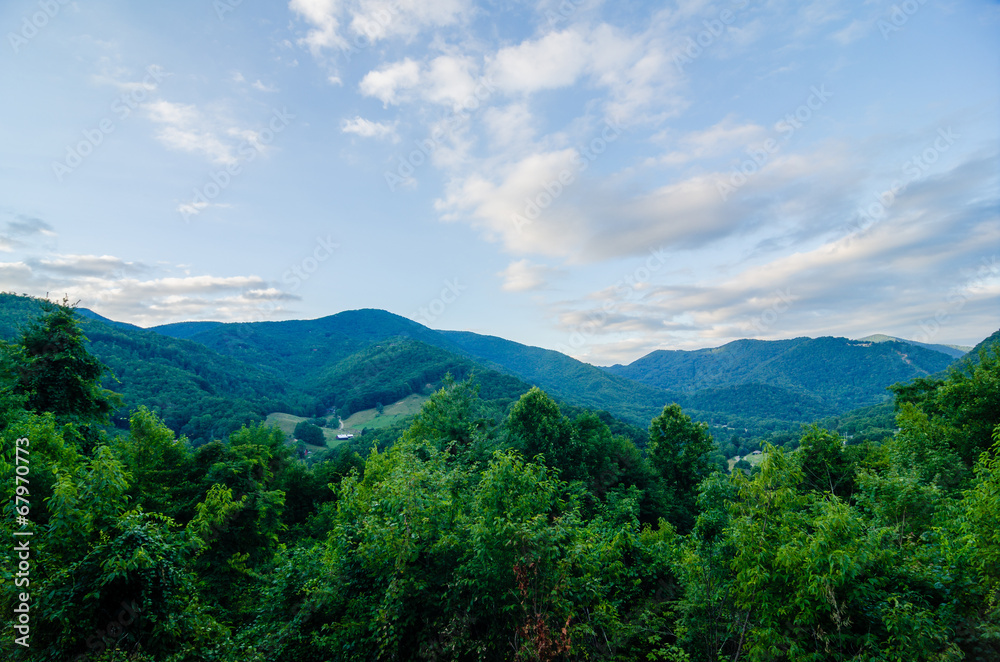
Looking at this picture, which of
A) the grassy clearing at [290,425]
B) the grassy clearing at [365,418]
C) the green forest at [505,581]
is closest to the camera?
the green forest at [505,581]

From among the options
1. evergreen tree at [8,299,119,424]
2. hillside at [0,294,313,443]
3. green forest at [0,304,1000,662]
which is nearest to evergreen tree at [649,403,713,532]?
green forest at [0,304,1000,662]

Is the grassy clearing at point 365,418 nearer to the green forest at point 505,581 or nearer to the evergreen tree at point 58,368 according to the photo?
the evergreen tree at point 58,368

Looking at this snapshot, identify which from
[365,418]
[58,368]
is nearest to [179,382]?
[365,418]

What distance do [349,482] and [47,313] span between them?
758 inches

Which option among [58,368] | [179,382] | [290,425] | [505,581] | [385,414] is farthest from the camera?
[385,414]

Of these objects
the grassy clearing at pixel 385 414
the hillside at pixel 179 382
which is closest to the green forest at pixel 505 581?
the hillside at pixel 179 382

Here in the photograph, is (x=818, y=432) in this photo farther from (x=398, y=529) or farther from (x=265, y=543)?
(x=265, y=543)

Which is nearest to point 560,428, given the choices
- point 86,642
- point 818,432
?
point 818,432

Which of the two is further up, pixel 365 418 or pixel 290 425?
pixel 290 425

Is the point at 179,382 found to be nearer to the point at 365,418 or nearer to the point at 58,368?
the point at 365,418

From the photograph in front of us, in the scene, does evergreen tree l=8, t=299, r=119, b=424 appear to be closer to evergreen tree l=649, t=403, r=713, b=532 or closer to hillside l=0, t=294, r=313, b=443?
evergreen tree l=649, t=403, r=713, b=532

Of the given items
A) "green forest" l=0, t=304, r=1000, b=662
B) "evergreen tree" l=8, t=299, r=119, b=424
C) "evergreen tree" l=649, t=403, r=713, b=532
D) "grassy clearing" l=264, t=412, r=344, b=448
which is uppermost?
"evergreen tree" l=8, t=299, r=119, b=424

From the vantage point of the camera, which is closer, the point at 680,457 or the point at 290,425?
the point at 680,457

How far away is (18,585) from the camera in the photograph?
618 cm
